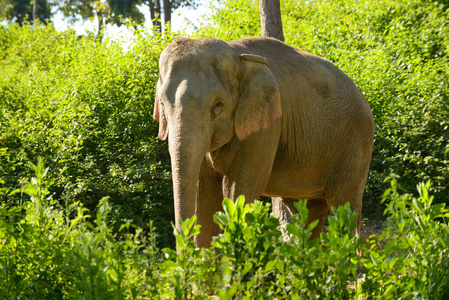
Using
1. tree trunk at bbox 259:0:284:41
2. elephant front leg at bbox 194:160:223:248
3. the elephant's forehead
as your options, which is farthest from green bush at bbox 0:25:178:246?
the elephant's forehead

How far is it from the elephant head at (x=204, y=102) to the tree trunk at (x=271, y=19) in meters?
3.75

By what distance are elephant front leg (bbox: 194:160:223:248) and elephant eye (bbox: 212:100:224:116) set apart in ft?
2.31

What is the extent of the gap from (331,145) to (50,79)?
268 inches

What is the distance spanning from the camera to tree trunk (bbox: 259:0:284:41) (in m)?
8.85

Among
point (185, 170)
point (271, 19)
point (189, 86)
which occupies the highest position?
point (271, 19)

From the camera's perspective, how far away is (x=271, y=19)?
29.1ft

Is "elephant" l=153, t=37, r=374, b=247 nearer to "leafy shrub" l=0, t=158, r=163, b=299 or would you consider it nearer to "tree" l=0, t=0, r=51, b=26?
"leafy shrub" l=0, t=158, r=163, b=299

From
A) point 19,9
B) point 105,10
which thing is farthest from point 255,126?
point 19,9

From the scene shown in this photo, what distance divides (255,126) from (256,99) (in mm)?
247

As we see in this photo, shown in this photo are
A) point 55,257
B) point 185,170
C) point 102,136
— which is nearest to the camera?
point 55,257

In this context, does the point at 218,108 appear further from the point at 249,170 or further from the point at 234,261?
the point at 234,261

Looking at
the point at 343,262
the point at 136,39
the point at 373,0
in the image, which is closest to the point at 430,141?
the point at 373,0

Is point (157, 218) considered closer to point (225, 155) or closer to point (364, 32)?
point (225, 155)

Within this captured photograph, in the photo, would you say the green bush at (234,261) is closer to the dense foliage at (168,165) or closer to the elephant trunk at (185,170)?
the dense foliage at (168,165)
